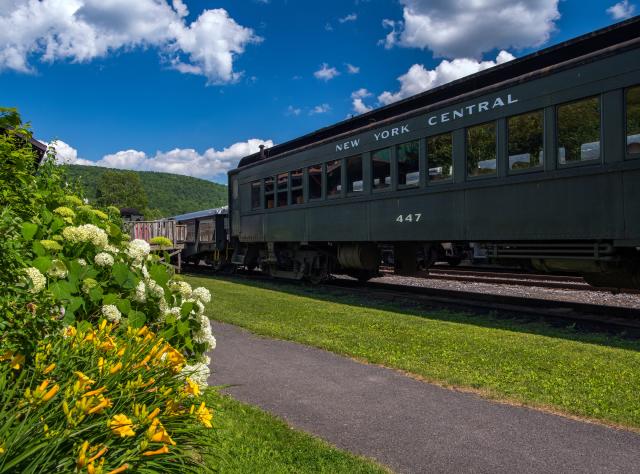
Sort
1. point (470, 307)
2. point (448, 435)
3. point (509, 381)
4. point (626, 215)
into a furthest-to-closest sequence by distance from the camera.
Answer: point (470, 307) → point (626, 215) → point (509, 381) → point (448, 435)

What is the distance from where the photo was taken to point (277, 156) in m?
15.0

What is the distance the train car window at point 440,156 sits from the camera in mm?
9547

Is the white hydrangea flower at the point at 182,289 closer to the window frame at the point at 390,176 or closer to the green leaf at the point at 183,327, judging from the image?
the green leaf at the point at 183,327

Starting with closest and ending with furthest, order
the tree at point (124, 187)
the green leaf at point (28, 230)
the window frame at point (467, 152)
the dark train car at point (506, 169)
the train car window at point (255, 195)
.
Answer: the green leaf at point (28, 230), the dark train car at point (506, 169), the window frame at point (467, 152), the train car window at point (255, 195), the tree at point (124, 187)

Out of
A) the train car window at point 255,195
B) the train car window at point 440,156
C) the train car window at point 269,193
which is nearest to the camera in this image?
the train car window at point 440,156

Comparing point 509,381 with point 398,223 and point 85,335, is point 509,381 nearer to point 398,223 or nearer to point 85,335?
point 85,335

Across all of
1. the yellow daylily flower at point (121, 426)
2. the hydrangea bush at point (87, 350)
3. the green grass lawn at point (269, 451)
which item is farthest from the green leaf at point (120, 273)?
the yellow daylily flower at point (121, 426)

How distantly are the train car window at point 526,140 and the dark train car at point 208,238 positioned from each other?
12.6 meters

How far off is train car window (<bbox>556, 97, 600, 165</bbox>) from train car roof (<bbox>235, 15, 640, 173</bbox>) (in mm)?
822

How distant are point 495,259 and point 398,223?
2169mm

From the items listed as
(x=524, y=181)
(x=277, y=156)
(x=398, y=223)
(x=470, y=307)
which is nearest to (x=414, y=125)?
(x=398, y=223)


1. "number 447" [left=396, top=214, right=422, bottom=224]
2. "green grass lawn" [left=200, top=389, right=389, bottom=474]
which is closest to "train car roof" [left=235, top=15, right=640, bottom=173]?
"number 447" [left=396, top=214, right=422, bottom=224]

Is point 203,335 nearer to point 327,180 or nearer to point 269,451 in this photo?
point 269,451

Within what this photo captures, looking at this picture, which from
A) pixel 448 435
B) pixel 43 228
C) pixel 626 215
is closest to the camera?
pixel 43 228
